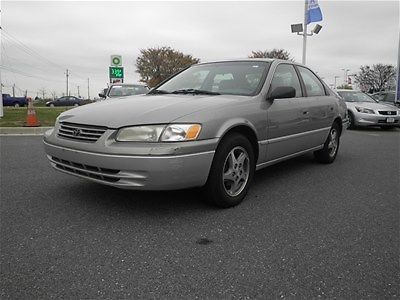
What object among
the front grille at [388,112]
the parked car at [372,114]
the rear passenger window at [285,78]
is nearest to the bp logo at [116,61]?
the parked car at [372,114]

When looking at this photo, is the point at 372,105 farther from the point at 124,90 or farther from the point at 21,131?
the point at 21,131

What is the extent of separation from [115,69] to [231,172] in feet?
48.6

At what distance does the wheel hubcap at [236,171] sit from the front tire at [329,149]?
235 cm

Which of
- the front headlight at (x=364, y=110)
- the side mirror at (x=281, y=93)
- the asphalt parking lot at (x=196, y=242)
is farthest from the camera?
the front headlight at (x=364, y=110)

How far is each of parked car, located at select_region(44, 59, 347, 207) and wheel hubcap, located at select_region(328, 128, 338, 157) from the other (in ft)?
3.52

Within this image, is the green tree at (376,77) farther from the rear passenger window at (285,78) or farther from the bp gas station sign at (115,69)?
the rear passenger window at (285,78)

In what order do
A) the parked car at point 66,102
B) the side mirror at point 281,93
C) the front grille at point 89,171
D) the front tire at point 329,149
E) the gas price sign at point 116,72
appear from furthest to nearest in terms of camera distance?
the parked car at point 66,102
the gas price sign at point 116,72
the front tire at point 329,149
the side mirror at point 281,93
the front grille at point 89,171

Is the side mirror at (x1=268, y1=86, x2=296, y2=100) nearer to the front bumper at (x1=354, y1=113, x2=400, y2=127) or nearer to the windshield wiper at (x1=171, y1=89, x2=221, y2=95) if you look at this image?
the windshield wiper at (x1=171, y1=89, x2=221, y2=95)

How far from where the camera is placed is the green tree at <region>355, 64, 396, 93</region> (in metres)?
57.9

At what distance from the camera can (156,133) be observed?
2.89 meters

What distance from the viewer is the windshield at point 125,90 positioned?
416 inches

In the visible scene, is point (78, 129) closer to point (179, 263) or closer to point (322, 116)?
point (179, 263)

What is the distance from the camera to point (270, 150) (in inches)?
154

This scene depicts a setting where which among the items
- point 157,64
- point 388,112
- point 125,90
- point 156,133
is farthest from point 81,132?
point 157,64
